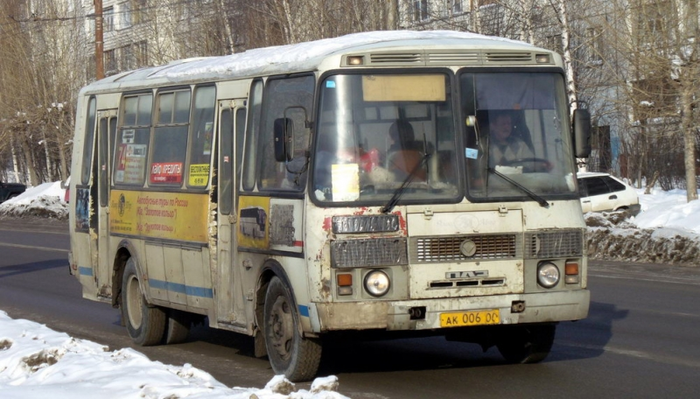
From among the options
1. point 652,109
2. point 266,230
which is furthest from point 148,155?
point 652,109

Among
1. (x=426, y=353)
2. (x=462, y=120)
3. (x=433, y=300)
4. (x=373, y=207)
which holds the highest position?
(x=462, y=120)

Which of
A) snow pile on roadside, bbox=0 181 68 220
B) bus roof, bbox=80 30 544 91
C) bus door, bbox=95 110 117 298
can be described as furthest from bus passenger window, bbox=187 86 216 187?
snow pile on roadside, bbox=0 181 68 220

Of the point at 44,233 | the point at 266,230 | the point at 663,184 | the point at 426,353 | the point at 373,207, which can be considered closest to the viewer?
the point at 373,207

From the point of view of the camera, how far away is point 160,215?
11320 millimetres

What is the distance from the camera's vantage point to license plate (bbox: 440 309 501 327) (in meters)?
8.47

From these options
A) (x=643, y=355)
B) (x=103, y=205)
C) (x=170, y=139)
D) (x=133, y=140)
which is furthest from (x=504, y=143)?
(x=103, y=205)

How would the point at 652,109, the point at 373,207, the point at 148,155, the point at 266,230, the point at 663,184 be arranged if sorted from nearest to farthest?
the point at 373,207 < the point at 266,230 < the point at 148,155 < the point at 652,109 < the point at 663,184

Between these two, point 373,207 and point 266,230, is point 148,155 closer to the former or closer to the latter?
point 266,230

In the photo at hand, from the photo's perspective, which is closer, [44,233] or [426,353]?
[426,353]

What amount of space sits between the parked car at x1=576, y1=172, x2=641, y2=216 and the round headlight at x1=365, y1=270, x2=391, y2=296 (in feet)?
60.8

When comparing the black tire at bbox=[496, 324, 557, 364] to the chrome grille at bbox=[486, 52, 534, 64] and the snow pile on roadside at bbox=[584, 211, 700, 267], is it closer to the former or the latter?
the chrome grille at bbox=[486, 52, 534, 64]

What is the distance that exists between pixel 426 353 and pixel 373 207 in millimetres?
2429

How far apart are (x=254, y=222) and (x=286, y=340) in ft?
3.36

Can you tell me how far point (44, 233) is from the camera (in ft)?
111
